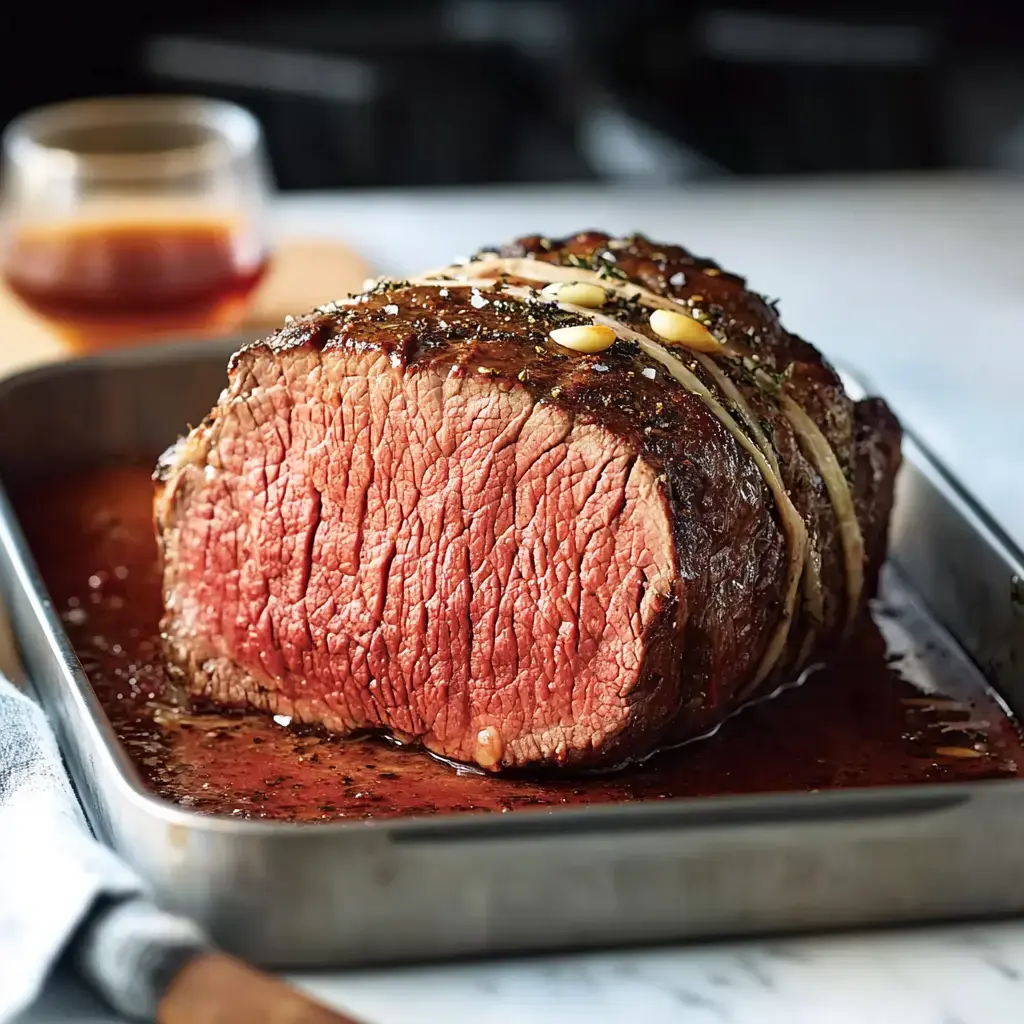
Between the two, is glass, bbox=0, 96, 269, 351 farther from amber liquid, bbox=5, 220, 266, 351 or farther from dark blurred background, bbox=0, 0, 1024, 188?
dark blurred background, bbox=0, 0, 1024, 188

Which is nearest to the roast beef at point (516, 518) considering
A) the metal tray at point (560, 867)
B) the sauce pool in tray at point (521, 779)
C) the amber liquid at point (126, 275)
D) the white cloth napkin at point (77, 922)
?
the sauce pool in tray at point (521, 779)

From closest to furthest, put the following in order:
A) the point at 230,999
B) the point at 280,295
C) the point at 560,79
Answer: the point at 230,999
the point at 280,295
the point at 560,79

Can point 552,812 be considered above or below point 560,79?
above

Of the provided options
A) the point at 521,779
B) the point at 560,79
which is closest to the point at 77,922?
the point at 521,779

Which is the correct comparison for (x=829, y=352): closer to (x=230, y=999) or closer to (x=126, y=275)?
(x=126, y=275)

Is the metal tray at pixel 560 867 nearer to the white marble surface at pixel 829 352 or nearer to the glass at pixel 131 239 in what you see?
the white marble surface at pixel 829 352

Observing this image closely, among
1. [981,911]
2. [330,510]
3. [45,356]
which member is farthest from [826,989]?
[45,356]
